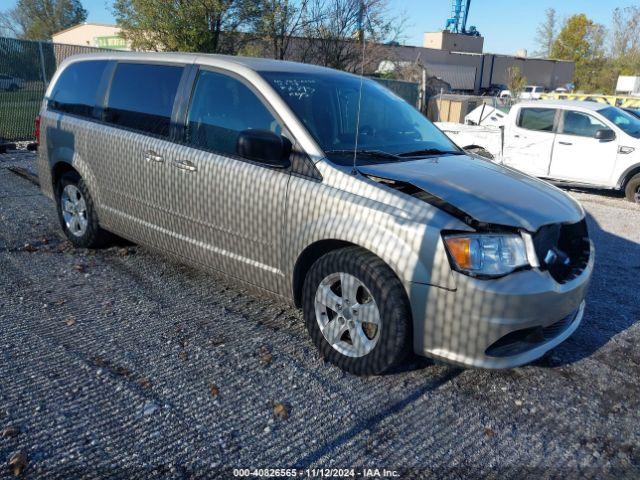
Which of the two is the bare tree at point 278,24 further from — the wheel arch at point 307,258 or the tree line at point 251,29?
the wheel arch at point 307,258

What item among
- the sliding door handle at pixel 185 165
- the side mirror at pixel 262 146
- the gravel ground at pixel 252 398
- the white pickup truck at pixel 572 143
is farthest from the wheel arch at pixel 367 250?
the white pickup truck at pixel 572 143

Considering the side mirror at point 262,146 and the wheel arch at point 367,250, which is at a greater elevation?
the side mirror at point 262,146

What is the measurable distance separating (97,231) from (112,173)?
755 mm

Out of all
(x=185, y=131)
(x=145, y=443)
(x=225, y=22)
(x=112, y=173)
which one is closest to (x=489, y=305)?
(x=145, y=443)

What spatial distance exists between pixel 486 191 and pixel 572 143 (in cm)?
775

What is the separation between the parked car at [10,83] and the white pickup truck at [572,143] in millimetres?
10368

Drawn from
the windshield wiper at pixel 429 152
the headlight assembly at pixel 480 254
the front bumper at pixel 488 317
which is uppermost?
the windshield wiper at pixel 429 152

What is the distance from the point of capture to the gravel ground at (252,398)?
9.19ft

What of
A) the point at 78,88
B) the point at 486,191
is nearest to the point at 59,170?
the point at 78,88

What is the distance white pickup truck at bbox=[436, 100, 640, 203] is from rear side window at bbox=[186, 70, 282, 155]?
6.10 metres

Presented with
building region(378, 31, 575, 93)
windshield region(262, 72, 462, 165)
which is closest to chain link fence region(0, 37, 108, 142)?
windshield region(262, 72, 462, 165)

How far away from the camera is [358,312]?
3426 mm

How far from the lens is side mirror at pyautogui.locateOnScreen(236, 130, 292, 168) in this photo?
3.58 m

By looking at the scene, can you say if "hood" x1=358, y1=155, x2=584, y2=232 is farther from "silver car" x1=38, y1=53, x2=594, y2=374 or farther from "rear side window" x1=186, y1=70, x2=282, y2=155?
"rear side window" x1=186, y1=70, x2=282, y2=155
